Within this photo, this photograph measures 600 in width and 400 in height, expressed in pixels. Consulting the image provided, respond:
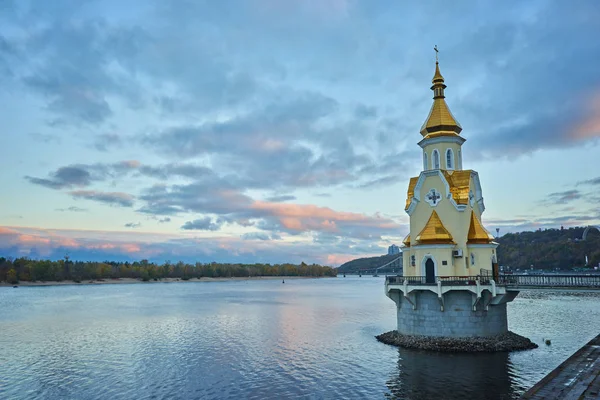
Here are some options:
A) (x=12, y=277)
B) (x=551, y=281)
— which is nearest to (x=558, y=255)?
(x=551, y=281)

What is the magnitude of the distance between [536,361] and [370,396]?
42.2 ft

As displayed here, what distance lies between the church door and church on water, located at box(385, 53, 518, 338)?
1 cm

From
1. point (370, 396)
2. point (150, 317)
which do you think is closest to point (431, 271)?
point (370, 396)

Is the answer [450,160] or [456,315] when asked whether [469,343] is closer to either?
[456,315]

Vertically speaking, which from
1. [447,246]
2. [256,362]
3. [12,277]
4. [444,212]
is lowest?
[256,362]

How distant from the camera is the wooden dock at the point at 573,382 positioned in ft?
53.2

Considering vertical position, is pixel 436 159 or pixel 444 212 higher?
pixel 436 159

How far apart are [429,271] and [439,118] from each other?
12.3 metres

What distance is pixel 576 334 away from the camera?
39469mm

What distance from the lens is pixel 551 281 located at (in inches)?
1246

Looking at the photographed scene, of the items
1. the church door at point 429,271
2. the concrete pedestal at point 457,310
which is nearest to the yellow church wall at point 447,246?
the church door at point 429,271

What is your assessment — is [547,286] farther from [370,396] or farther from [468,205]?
[370,396]

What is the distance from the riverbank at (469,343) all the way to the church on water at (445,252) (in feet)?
1.42

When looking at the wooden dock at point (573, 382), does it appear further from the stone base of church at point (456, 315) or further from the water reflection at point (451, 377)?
the stone base of church at point (456, 315)
